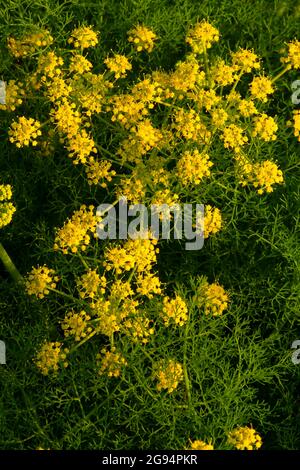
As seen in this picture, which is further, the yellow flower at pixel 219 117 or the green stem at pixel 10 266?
the green stem at pixel 10 266

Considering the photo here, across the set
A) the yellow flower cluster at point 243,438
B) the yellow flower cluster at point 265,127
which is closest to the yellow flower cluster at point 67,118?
the yellow flower cluster at point 265,127

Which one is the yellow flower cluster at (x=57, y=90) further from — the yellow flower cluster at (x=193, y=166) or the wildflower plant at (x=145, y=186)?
the yellow flower cluster at (x=193, y=166)

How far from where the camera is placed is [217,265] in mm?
4043

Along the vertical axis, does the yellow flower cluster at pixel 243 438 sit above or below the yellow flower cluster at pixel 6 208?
below

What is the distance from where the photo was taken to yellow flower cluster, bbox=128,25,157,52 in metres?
3.97

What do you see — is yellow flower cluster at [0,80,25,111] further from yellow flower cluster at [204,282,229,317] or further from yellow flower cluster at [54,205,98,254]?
yellow flower cluster at [204,282,229,317]

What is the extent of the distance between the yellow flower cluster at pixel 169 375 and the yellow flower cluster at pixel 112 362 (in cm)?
17

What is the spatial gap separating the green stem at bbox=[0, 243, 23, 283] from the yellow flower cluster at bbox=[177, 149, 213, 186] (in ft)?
3.11

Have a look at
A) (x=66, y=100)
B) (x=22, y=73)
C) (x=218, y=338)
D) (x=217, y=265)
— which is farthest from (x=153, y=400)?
(x=22, y=73)

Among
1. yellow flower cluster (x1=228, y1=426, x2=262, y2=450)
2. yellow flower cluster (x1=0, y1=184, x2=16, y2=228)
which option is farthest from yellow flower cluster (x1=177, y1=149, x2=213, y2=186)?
yellow flower cluster (x1=228, y1=426, x2=262, y2=450)

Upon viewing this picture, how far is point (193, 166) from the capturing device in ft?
12.0

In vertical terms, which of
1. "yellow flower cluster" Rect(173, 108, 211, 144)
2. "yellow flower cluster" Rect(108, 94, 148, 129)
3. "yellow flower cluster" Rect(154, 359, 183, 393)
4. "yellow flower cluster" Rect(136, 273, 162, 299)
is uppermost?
"yellow flower cluster" Rect(108, 94, 148, 129)

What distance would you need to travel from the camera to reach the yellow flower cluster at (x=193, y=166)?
12.0 ft

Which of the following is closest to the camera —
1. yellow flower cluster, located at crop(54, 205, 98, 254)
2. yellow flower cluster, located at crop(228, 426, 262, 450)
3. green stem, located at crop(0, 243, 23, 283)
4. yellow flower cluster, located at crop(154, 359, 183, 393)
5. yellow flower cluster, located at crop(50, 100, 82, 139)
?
yellow flower cluster, located at crop(228, 426, 262, 450)
